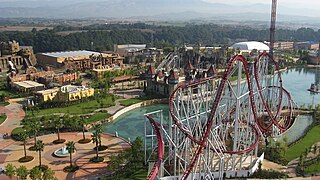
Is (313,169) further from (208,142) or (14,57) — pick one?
(14,57)

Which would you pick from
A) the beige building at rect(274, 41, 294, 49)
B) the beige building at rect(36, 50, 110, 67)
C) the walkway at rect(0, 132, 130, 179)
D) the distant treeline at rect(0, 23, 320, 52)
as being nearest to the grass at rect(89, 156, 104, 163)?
the walkway at rect(0, 132, 130, 179)

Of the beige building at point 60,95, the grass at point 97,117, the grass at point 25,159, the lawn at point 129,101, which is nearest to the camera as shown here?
the grass at point 25,159

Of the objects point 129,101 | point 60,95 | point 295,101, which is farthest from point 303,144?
point 60,95

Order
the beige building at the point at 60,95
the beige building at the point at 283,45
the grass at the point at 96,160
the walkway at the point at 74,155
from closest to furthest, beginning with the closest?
the walkway at the point at 74,155, the grass at the point at 96,160, the beige building at the point at 60,95, the beige building at the point at 283,45

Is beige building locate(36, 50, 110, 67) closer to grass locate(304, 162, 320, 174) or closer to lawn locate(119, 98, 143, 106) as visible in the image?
lawn locate(119, 98, 143, 106)

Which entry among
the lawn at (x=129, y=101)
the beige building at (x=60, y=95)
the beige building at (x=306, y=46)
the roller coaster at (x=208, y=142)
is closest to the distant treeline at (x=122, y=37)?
the beige building at (x=306, y=46)

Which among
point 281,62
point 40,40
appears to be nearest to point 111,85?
point 281,62

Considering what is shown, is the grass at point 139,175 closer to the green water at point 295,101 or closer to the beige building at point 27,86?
the green water at point 295,101
